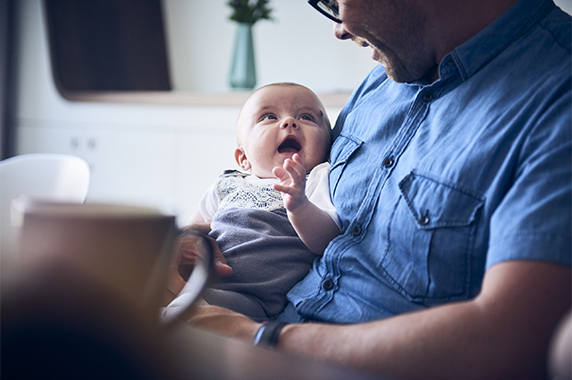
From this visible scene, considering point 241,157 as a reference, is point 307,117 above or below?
above

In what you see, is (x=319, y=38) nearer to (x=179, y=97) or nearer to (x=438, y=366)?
(x=179, y=97)

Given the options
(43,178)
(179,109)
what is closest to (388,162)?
(43,178)

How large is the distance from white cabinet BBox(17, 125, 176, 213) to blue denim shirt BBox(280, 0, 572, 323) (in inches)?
67.2

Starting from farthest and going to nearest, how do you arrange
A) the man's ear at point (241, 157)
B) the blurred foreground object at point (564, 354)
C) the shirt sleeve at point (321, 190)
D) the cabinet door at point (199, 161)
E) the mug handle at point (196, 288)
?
the cabinet door at point (199, 161) < the man's ear at point (241, 157) < the shirt sleeve at point (321, 190) < the mug handle at point (196, 288) < the blurred foreground object at point (564, 354)

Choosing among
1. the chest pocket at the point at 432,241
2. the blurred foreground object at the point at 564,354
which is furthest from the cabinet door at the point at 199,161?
the blurred foreground object at the point at 564,354

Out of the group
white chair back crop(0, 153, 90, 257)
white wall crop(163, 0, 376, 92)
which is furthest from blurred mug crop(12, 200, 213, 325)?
white wall crop(163, 0, 376, 92)

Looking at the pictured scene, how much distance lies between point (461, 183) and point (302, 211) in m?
0.32

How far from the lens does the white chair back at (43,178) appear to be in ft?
5.09

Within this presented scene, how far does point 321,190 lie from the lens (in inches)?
43.6

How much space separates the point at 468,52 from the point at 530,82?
15 cm

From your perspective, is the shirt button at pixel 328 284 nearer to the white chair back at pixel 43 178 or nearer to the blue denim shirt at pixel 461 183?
the blue denim shirt at pixel 461 183

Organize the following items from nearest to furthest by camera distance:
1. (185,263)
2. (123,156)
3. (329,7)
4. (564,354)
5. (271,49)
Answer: (564,354) → (185,263) → (329,7) → (123,156) → (271,49)

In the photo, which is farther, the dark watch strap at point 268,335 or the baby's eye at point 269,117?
the baby's eye at point 269,117

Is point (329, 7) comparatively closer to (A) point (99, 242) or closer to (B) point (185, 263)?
(B) point (185, 263)
